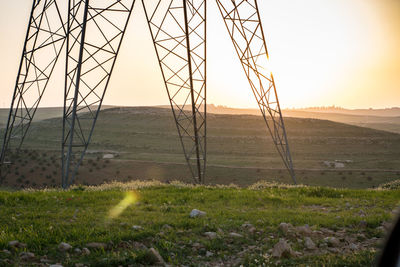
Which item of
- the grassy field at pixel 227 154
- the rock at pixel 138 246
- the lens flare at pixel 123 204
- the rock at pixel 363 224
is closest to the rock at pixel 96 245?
the rock at pixel 138 246

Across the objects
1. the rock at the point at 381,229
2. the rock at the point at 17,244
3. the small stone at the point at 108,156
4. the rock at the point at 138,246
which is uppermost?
the rock at the point at 17,244

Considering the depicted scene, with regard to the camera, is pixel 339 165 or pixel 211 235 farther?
pixel 339 165

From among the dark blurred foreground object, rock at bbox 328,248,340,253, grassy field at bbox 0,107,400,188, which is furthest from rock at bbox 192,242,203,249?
grassy field at bbox 0,107,400,188

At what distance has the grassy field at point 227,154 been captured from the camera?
111ft

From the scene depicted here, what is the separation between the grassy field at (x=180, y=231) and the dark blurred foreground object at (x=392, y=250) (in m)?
2.68

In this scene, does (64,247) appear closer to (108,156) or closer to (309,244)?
(309,244)

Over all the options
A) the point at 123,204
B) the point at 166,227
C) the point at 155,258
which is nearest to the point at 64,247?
the point at 155,258

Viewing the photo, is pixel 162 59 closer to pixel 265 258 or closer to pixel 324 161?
pixel 265 258

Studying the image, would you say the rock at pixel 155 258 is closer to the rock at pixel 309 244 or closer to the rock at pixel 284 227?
the rock at pixel 309 244

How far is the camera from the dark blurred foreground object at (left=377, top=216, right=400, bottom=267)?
1.97 m

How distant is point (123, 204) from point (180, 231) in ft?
9.85

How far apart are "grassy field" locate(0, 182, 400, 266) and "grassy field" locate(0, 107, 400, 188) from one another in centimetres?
2262

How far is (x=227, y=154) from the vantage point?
51.1m

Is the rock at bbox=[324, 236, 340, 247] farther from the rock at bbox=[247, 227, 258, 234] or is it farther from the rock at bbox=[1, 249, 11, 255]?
the rock at bbox=[1, 249, 11, 255]
